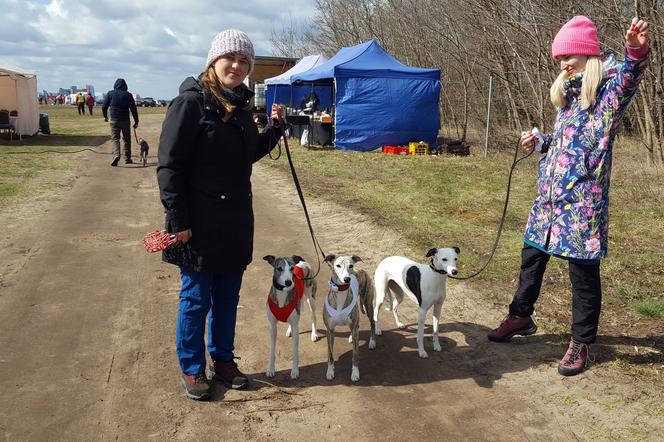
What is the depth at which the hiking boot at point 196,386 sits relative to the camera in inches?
135

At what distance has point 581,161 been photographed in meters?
3.52

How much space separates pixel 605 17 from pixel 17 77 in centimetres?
1929

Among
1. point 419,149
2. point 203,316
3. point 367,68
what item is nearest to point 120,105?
point 367,68

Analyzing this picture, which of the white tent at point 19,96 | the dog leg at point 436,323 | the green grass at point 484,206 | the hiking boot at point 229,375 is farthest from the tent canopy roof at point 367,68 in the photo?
the hiking boot at point 229,375

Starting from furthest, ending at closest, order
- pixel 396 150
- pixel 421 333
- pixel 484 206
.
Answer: pixel 396 150, pixel 484 206, pixel 421 333

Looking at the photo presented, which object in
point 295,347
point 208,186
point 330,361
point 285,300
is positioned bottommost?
point 330,361

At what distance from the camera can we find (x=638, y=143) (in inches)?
631

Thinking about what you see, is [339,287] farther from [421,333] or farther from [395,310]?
[395,310]

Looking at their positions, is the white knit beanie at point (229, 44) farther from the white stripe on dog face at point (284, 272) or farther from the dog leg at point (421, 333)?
the dog leg at point (421, 333)

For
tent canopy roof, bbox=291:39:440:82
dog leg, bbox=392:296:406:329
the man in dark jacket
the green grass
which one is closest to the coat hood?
the man in dark jacket

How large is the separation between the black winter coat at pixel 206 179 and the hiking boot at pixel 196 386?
758 mm

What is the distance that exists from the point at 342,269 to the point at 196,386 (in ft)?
4.10

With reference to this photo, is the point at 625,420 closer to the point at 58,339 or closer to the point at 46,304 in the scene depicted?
the point at 58,339

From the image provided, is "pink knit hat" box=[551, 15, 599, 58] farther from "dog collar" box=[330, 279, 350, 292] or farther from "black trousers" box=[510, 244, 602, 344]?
"dog collar" box=[330, 279, 350, 292]
